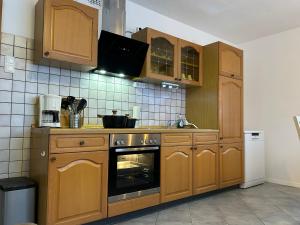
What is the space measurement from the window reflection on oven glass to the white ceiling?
1.95 meters

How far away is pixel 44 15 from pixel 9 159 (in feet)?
4.21

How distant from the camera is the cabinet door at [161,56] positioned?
280 centimetres

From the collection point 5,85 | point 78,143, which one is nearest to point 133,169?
point 78,143

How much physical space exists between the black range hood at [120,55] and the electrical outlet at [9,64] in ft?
2.47

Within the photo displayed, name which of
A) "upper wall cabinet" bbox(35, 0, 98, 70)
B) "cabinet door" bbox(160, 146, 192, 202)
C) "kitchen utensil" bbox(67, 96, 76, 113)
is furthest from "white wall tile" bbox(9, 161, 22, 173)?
"cabinet door" bbox(160, 146, 192, 202)

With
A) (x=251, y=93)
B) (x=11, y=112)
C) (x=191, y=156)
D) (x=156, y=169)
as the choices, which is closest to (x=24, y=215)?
(x=11, y=112)

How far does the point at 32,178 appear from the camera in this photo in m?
2.05

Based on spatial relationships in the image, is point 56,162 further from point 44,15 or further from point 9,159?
point 44,15

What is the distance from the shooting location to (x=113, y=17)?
2.61 m

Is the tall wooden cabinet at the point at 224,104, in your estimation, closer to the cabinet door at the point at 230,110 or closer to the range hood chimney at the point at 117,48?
the cabinet door at the point at 230,110

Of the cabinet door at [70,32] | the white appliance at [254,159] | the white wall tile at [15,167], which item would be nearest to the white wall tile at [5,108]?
the white wall tile at [15,167]

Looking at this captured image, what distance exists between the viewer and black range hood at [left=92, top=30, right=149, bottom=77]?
7.95ft

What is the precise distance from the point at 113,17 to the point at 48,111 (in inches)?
49.4

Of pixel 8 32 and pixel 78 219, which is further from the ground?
pixel 8 32
